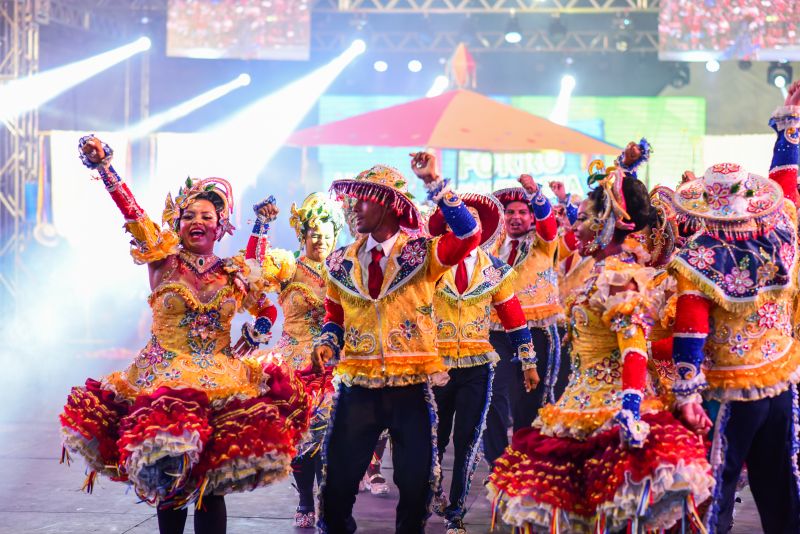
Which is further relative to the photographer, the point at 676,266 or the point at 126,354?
the point at 126,354

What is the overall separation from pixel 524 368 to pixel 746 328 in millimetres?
1829

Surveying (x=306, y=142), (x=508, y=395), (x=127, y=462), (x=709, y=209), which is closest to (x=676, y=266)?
(x=709, y=209)

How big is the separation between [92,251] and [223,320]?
13676mm

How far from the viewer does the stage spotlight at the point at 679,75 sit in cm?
1973

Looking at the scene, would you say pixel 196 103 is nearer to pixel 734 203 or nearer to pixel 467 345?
pixel 467 345

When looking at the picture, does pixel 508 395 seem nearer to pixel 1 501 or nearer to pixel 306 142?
pixel 1 501

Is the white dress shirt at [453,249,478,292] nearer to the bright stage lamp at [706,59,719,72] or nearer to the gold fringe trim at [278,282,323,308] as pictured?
the gold fringe trim at [278,282,323,308]

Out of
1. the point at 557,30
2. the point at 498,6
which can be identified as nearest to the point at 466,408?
the point at 498,6

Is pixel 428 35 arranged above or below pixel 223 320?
above

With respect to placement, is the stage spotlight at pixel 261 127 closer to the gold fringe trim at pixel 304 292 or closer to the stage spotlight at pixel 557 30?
the stage spotlight at pixel 557 30

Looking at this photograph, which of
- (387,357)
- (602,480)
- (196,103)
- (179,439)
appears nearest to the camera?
(602,480)

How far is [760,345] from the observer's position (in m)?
4.95

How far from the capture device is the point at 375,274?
5.73 m

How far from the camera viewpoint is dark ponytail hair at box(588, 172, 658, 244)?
4.88 meters
